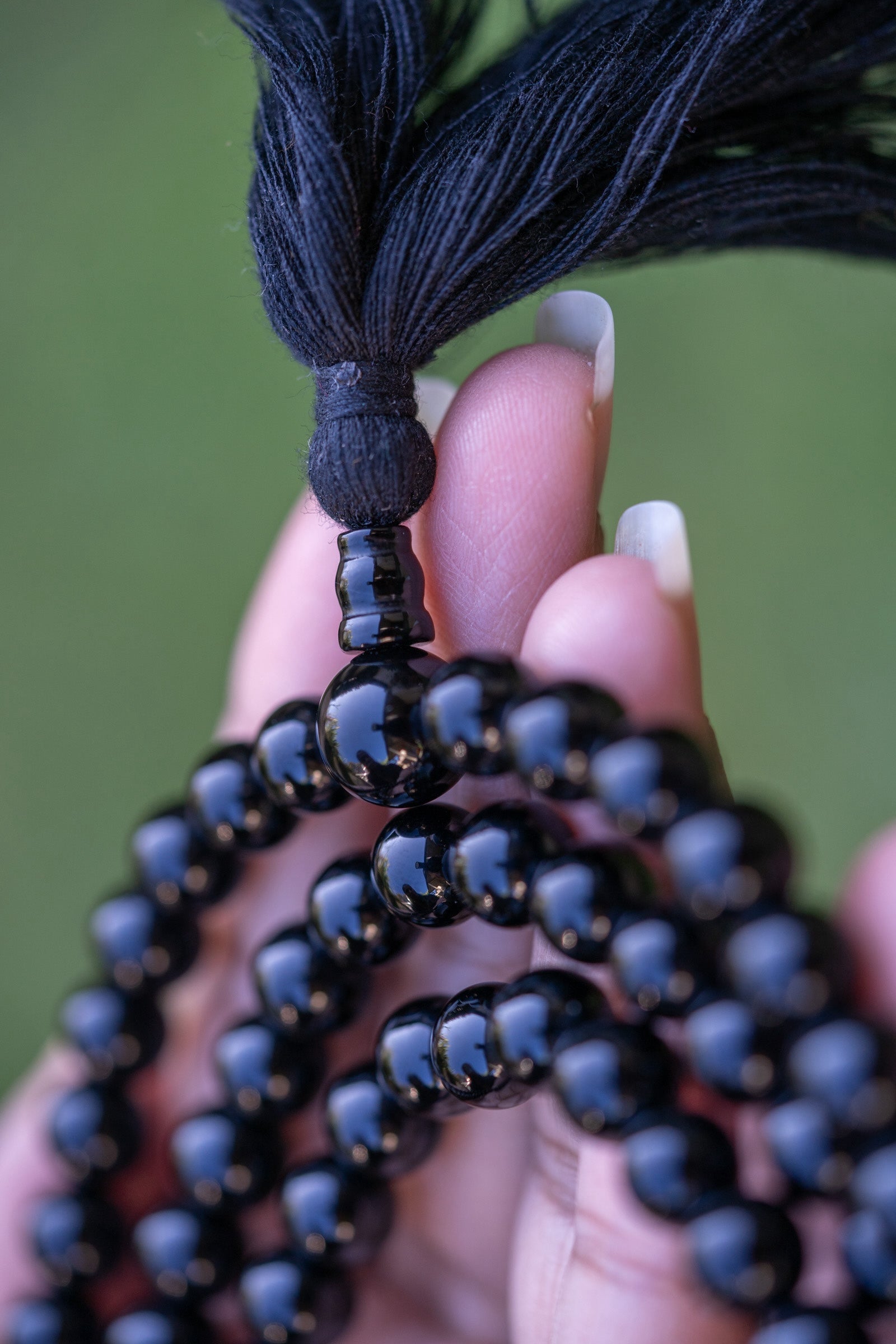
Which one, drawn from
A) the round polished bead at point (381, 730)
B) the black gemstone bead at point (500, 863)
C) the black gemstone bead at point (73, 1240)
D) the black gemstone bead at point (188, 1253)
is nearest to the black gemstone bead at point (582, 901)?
the black gemstone bead at point (500, 863)

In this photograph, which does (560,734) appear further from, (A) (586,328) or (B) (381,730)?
(A) (586,328)

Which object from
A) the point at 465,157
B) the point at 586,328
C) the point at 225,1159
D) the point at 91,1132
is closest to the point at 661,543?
the point at 586,328

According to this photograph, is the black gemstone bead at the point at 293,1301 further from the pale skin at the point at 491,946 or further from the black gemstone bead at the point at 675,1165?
the black gemstone bead at the point at 675,1165

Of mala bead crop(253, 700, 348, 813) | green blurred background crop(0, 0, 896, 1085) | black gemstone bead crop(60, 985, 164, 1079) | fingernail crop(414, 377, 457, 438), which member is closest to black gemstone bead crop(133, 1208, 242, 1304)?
black gemstone bead crop(60, 985, 164, 1079)

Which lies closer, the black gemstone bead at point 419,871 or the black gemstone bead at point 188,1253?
the black gemstone bead at point 419,871

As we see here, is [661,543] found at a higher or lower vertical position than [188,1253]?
higher

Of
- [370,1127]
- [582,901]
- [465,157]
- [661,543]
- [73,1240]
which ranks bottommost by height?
[73,1240]
